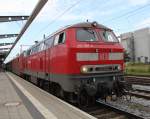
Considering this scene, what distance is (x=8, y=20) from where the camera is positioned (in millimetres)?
36219

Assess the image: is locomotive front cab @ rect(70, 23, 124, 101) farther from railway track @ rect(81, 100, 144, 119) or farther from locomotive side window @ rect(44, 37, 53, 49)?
locomotive side window @ rect(44, 37, 53, 49)

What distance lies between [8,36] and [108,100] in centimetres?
4321

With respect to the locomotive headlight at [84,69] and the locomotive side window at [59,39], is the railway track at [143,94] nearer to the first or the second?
the locomotive headlight at [84,69]

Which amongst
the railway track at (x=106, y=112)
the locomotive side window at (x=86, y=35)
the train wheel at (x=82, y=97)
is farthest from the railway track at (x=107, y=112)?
the locomotive side window at (x=86, y=35)

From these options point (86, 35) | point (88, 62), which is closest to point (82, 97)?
point (88, 62)

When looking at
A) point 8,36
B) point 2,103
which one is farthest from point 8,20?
point 2,103

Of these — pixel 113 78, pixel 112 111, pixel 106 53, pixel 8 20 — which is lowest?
pixel 112 111

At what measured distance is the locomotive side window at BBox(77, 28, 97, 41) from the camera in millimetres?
12709

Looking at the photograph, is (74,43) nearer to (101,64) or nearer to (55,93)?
(101,64)

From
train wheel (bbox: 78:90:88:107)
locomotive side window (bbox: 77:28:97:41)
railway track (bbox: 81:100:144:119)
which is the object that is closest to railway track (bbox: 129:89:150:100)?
railway track (bbox: 81:100:144:119)

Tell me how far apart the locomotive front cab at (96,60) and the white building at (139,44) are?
92.3m

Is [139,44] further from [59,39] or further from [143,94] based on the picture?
[59,39]

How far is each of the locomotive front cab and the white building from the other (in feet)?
303

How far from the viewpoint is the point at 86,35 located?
12.9 metres
